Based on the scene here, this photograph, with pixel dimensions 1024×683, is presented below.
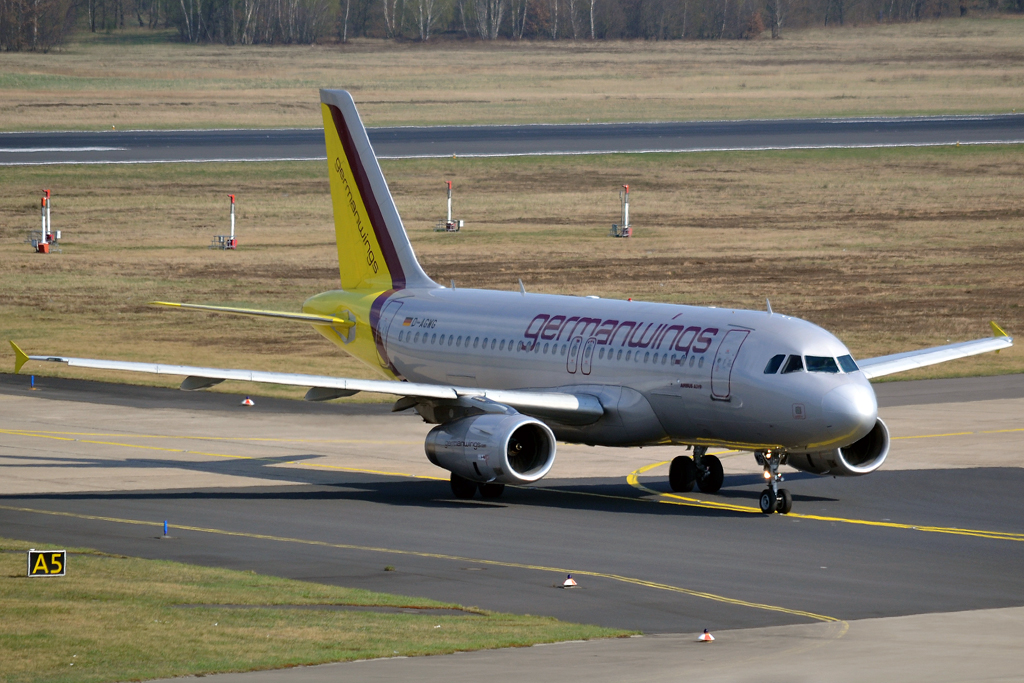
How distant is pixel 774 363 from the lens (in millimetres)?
35031

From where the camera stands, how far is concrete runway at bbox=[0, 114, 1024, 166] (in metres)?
119

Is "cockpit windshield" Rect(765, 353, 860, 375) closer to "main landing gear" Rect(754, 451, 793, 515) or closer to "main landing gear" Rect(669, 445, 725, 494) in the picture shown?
"main landing gear" Rect(754, 451, 793, 515)

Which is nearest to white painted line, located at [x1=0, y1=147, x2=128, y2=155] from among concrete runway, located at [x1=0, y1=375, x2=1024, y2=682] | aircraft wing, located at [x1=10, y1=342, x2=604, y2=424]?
concrete runway, located at [x1=0, y1=375, x2=1024, y2=682]

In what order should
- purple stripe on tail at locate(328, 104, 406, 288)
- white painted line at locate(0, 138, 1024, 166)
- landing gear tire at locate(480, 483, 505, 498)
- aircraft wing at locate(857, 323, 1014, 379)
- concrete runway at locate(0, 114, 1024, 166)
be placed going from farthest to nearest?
concrete runway at locate(0, 114, 1024, 166), white painted line at locate(0, 138, 1024, 166), purple stripe on tail at locate(328, 104, 406, 288), aircraft wing at locate(857, 323, 1014, 379), landing gear tire at locate(480, 483, 505, 498)

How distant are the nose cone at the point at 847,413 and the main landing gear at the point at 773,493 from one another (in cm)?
226

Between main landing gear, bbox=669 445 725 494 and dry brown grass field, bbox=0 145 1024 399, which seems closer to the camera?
main landing gear, bbox=669 445 725 494

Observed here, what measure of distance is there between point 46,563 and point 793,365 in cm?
1664

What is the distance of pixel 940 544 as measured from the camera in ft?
107

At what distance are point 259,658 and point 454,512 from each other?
48.5 feet

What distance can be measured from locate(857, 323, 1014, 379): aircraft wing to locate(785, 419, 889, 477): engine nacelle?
2131 millimetres

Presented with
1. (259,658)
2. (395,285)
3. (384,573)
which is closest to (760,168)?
(395,285)

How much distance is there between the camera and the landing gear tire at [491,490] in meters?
38.3

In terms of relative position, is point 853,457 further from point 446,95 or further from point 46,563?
point 446,95

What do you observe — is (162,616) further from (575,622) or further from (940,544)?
(940,544)
